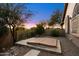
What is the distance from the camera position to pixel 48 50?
7.40ft

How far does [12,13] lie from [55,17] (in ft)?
2.50

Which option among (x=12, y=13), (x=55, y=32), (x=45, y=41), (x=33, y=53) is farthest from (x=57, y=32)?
(x=12, y=13)

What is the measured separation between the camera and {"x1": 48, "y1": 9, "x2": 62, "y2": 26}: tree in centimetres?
233

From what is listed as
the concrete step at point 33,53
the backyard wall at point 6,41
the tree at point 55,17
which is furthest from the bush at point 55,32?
the backyard wall at point 6,41

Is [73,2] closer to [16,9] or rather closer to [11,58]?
[16,9]

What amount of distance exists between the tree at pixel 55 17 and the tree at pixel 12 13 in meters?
0.39

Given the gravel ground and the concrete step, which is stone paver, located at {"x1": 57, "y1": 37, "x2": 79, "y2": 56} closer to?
the gravel ground

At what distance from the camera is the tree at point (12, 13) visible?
7.65 ft

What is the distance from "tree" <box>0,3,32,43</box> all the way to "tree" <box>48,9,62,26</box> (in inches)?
15.5

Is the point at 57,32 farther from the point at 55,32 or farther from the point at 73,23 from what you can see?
the point at 73,23

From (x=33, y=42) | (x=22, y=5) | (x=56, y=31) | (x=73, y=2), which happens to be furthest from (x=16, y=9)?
(x=73, y=2)

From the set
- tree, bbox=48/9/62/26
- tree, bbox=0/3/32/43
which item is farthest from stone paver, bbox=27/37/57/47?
tree, bbox=0/3/32/43

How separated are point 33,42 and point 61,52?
514 millimetres

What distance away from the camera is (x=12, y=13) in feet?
7.70
